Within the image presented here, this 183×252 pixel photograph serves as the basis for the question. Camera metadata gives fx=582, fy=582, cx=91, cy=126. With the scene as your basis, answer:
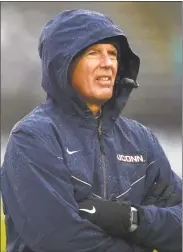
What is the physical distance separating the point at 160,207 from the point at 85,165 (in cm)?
38

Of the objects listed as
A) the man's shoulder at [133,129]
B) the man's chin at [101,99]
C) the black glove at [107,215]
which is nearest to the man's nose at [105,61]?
the man's chin at [101,99]

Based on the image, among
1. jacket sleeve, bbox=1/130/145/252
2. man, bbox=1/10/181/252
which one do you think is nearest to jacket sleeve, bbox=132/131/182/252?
man, bbox=1/10/181/252

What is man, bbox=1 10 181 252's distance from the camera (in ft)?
A: 6.58

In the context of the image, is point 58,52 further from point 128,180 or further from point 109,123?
point 128,180

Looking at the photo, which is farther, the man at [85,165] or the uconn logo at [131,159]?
the uconn logo at [131,159]

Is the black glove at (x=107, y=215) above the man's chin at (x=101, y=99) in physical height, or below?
below

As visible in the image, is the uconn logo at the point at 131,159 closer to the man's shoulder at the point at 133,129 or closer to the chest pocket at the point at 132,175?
the chest pocket at the point at 132,175

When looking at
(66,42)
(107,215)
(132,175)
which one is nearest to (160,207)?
(132,175)

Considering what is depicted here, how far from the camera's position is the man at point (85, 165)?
2006mm

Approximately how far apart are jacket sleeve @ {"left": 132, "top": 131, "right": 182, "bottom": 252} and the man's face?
34 centimetres

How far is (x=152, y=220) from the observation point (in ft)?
7.09

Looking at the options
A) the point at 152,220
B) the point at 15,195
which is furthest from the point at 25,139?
the point at 152,220

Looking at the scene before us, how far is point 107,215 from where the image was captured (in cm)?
207

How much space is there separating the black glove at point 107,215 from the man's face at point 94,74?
42cm
